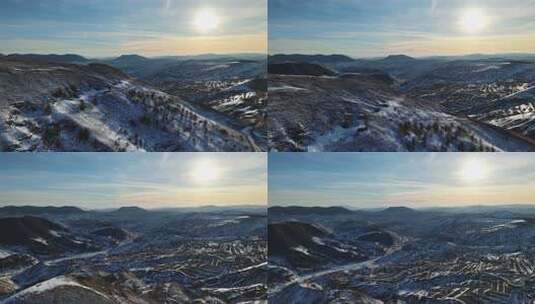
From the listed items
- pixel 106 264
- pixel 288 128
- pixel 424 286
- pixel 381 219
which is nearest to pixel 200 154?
pixel 288 128

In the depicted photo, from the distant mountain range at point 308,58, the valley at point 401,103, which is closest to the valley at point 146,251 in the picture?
the valley at point 401,103

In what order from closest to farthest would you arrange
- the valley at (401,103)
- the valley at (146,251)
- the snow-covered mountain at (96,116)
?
1. the snow-covered mountain at (96,116)
2. the valley at (146,251)
3. the valley at (401,103)

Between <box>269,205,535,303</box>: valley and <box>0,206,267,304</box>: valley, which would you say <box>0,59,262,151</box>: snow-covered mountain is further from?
<box>269,205,535,303</box>: valley

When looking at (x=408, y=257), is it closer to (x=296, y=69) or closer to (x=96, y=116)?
(x=296, y=69)

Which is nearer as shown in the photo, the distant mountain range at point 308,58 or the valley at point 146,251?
the valley at point 146,251

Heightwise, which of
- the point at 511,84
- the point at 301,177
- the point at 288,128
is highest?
the point at 511,84

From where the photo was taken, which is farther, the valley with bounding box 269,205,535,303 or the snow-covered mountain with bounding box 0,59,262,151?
the valley with bounding box 269,205,535,303

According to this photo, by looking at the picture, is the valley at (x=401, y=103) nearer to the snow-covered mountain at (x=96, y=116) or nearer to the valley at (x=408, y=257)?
the snow-covered mountain at (x=96, y=116)

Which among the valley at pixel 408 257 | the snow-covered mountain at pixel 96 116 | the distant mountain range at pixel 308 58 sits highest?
the distant mountain range at pixel 308 58

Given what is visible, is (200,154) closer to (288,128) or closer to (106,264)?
(288,128)

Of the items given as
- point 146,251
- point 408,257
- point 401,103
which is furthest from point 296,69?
point 146,251

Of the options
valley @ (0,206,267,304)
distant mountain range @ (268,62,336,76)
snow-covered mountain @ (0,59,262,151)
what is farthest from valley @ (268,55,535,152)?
valley @ (0,206,267,304)
